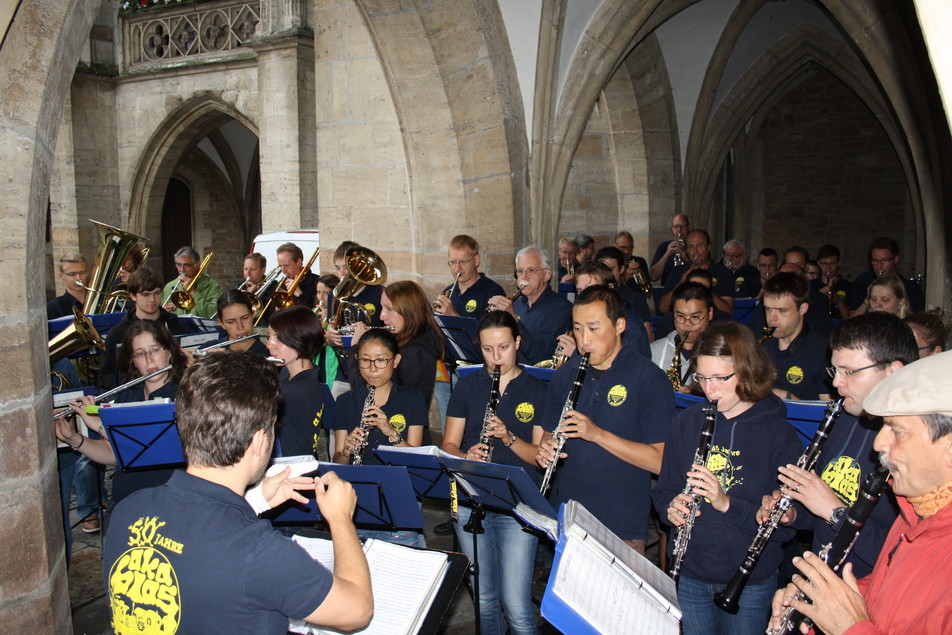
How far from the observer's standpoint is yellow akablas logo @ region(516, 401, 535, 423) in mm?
3527

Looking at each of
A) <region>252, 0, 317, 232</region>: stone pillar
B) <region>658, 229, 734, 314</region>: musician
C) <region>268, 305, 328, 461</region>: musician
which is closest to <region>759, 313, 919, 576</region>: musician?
<region>268, 305, 328, 461</region>: musician

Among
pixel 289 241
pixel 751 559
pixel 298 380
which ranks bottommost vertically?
pixel 751 559

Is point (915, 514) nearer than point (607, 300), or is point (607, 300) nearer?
point (915, 514)

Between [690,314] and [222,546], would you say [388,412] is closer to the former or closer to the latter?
[222,546]

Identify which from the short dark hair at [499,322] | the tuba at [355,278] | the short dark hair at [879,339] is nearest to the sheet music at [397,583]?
the short dark hair at [499,322]

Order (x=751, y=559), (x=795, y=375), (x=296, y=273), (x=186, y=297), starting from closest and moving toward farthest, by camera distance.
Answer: (x=751, y=559)
(x=795, y=375)
(x=296, y=273)
(x=186, y=297)

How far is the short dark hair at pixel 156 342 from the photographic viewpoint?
4.02 m

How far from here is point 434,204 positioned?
274 inches

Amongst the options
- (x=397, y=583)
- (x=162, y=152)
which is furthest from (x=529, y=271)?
(x=162, y=152)

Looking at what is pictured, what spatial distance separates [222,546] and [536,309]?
156 inches

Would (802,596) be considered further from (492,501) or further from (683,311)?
(683,311)

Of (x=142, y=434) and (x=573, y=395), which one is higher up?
(x=573, y=395)

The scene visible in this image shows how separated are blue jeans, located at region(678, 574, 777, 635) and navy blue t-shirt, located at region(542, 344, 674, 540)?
0.36 meters

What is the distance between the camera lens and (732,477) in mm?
2814
